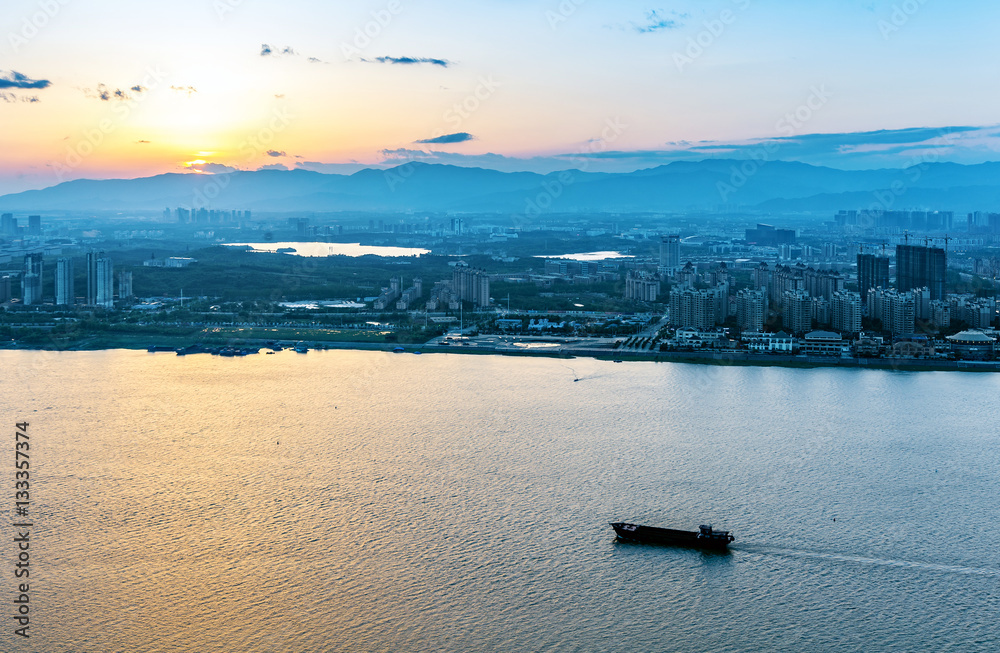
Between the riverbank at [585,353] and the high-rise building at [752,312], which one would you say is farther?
the high-rise building at [752,312]

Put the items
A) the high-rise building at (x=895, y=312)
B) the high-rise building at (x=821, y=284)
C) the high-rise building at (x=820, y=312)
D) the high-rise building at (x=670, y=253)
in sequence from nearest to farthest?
the high-rise building at (x=895, y=312) → the high-rise building at (x=820, y=312) → the high-rise building at (x=821, y=284) → the high-rise building at (x=670, y=253)

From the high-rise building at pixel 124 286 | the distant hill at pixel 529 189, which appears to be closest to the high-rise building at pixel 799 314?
the high-rise building at pixel 124 286

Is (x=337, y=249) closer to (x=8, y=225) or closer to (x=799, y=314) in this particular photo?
(x=8, y=225)

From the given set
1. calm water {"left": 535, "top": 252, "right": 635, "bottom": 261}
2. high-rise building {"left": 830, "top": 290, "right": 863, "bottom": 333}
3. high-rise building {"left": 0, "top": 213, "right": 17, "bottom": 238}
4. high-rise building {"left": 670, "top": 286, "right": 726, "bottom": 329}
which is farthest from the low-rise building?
high-rise building {"left": 0, "top": 213, "right": 17, "bottom": 238}

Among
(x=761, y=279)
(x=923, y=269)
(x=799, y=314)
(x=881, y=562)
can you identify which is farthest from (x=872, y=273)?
(x=881, y=562)

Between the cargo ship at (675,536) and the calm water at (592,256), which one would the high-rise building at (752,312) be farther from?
the calm water at (592,256)

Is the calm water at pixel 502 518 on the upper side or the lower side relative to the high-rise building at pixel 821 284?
lower

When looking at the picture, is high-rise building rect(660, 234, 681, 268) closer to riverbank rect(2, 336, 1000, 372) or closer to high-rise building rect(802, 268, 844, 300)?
high-rise building rect(802, 268, 844, 300)
